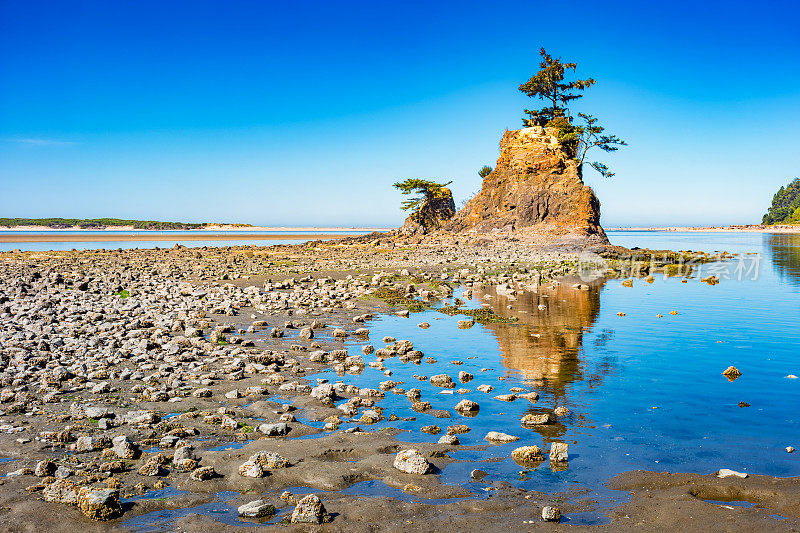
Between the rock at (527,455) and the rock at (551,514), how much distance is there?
4.51 feet

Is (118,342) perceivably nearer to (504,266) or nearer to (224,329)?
(224,329)

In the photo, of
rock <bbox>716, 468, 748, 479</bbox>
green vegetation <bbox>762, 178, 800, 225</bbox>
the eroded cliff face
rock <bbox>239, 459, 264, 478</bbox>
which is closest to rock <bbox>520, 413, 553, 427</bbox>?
rock <bbox>716, 468, 748, 479</bbox>

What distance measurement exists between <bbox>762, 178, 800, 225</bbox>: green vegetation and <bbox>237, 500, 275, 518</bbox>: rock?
200130mm

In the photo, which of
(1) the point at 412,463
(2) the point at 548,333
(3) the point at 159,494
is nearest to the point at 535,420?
(1) the point at 412,463

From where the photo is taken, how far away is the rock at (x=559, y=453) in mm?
6594

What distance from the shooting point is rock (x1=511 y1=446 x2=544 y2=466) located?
658 centimetres

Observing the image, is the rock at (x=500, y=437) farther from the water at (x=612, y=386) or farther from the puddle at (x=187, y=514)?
the puddle at (x=187, y=514)

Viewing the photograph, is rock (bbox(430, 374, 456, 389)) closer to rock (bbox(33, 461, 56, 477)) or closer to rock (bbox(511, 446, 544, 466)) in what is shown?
rock (bbox(511, 446, 544, 466))

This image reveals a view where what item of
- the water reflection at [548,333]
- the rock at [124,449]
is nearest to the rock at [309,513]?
the rock at [124,449]

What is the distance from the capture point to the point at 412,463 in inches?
248

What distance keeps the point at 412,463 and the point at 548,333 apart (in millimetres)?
9542

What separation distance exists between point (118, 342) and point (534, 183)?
5961 centimetres

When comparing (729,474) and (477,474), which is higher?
(729,474)

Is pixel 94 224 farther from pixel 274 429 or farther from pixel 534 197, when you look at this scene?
pixel 274 429
